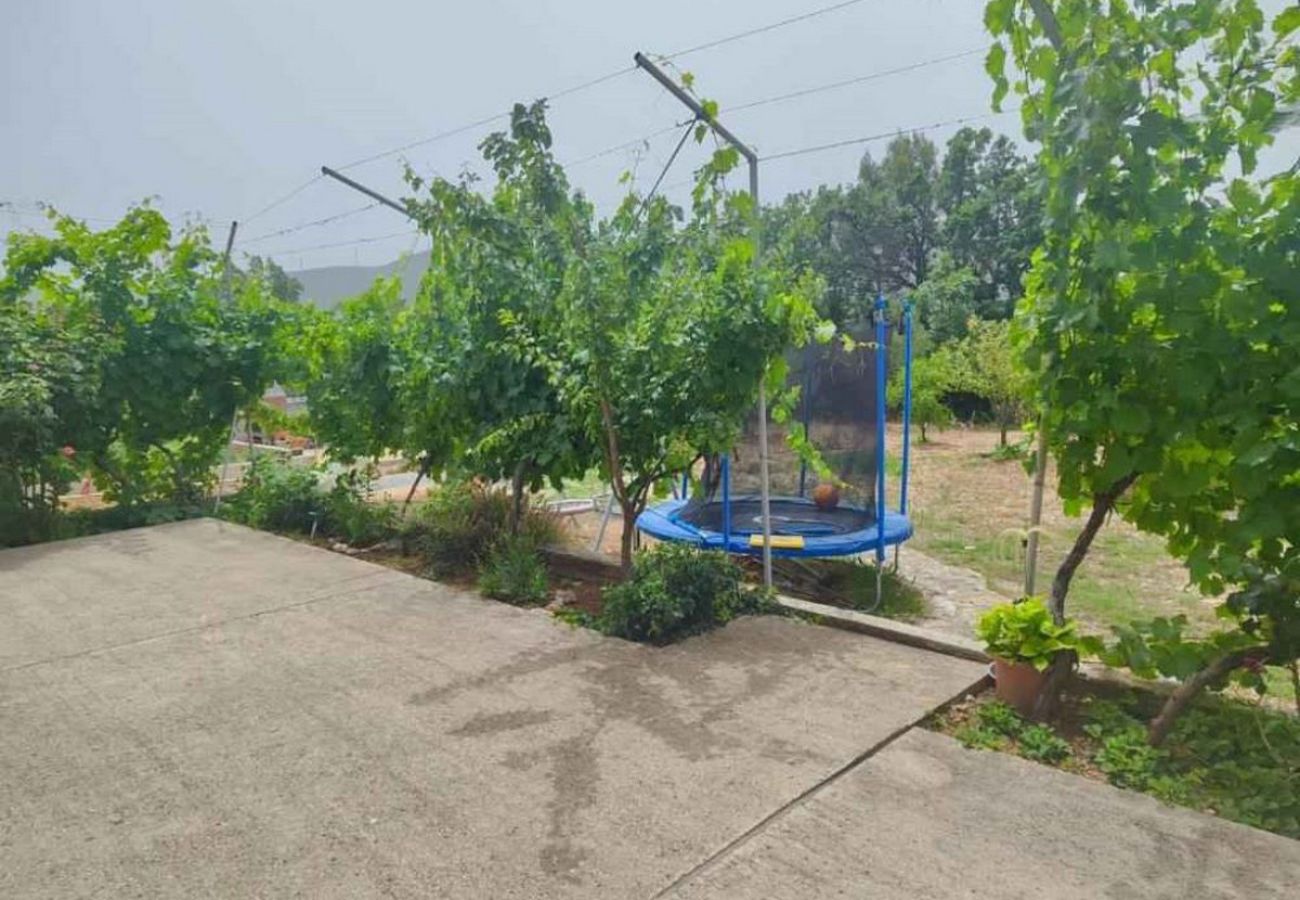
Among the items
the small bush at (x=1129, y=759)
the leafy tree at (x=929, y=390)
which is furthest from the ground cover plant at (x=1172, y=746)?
the leafy tree at (x=929, y=390)

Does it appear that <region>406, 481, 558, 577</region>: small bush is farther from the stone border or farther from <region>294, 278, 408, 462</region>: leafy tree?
the stone border

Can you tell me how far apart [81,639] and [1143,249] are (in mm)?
4874

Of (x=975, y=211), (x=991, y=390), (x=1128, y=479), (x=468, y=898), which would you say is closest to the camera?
(x=468, y=898)

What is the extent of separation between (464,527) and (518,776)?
10.5 ft

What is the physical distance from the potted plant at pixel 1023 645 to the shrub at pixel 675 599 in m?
1.41

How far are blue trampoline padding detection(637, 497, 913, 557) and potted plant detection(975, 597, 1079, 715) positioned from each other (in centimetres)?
212

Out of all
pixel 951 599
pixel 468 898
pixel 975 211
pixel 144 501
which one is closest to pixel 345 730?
pixel 468 898

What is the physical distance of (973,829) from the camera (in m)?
2.36

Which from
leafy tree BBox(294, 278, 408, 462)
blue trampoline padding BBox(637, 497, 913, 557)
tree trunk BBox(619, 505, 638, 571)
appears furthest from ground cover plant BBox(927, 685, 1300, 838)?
leafy tree BBox(294, 278, 408, 462)

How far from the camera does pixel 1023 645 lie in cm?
311

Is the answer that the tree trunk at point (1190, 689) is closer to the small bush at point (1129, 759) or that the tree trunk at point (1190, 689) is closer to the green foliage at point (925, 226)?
the small bush at point (1129, 759)

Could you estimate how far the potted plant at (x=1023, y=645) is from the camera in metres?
3.07

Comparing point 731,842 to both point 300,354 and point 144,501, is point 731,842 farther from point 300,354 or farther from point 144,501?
point 144,501

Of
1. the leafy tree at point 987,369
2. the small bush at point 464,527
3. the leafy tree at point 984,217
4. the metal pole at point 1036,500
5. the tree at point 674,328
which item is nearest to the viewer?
the metal pole at point 1036,500
